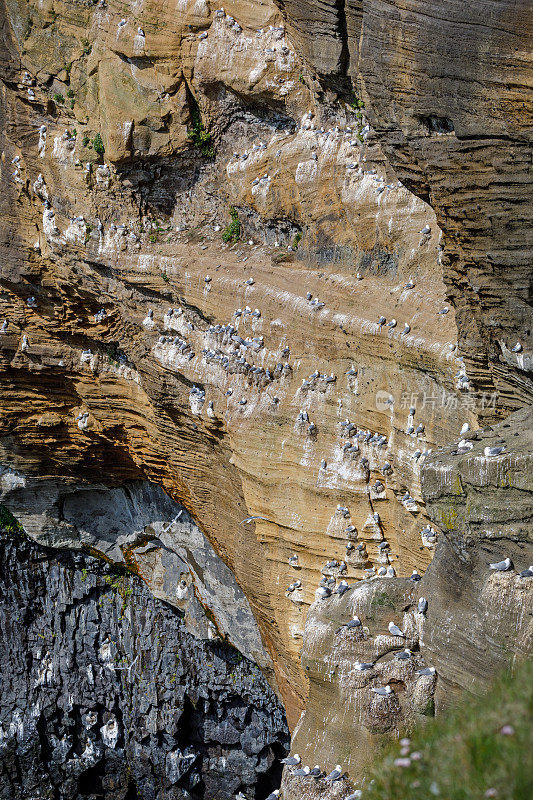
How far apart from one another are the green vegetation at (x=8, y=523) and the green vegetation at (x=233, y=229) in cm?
873

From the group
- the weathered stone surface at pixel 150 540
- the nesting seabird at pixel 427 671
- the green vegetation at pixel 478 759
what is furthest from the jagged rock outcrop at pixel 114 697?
the green vegetation at pixel 478 759

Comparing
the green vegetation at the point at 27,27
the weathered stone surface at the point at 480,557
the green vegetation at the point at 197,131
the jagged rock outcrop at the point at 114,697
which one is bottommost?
the jagged rock outcrop at the point at 114,697

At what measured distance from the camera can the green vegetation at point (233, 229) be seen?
9.37 meters

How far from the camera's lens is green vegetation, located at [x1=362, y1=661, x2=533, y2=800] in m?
2.85

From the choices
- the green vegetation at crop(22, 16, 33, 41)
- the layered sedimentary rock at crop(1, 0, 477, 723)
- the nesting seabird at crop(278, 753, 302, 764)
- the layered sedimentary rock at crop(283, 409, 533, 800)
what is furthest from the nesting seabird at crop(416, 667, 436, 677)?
the green vegetation at crop(22, 16, 33, 41)

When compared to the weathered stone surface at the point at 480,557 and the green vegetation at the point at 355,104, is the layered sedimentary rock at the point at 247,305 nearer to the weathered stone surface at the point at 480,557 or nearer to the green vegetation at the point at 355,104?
the green vegetation at the point at 355,104

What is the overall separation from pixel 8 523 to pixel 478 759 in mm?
13931

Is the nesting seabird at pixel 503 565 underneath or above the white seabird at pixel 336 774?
above

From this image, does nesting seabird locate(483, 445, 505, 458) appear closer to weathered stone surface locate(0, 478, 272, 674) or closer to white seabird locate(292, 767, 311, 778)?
white seabird locate(292, 767, 311, 778)

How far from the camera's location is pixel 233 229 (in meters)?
9.42

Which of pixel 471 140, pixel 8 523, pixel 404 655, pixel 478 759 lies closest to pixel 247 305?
pixel 471 140

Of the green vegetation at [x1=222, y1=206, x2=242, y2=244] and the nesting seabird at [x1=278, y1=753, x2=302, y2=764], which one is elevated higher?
the green vegetation at [x1=222, y1=206, x2=242, y2=244]

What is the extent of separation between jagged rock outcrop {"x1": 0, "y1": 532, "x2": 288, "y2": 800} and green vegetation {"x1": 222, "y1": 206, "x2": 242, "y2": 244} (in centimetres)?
810

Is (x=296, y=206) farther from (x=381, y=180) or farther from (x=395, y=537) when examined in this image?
(x=395, y=537)
